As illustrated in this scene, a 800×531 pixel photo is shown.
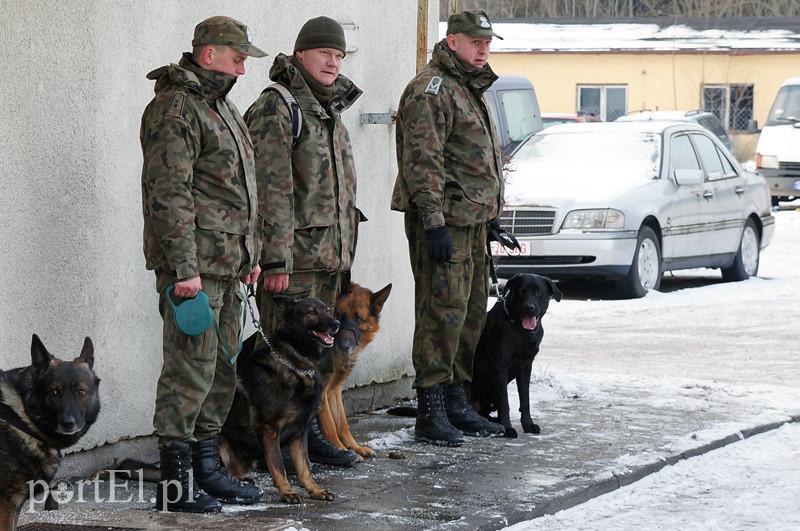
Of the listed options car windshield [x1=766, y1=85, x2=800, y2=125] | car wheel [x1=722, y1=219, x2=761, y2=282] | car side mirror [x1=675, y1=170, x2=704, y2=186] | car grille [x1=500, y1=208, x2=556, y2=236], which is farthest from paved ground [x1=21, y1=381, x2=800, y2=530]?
car windshield [x1=766, y1=85, x2=800, y2=125]

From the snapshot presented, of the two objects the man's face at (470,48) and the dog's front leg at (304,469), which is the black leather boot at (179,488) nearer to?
the dog's front leg at (304,469)

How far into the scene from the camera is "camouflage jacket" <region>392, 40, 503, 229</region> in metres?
7.33

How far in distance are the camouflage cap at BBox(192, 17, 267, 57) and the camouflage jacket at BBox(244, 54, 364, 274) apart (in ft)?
2.38

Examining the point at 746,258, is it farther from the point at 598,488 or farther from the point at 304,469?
the point at 304,469

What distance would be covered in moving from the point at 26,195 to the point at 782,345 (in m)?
7.68

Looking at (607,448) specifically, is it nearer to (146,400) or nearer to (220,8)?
(146,400)

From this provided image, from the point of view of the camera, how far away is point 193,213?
220 inches

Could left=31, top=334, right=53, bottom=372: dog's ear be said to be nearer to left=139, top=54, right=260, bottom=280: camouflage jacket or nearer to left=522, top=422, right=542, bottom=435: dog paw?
left=139, top=54, right=260, bottom=280: camouflage jacket

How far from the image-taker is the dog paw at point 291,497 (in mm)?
6074

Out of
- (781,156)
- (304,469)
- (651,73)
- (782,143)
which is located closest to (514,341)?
(304,469)

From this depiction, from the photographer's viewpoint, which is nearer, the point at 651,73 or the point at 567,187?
the point at 567,187

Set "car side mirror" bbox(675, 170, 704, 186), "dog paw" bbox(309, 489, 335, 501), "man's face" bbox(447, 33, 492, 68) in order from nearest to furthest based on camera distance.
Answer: "dog paw" bbox(309, 489, 335, 501) → "man's face" bbox(447, 33, 492, 68) → "car side mirror" bbox(675, 170, 704, 186)

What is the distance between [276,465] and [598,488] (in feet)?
4.91

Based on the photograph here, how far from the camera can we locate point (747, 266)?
666 inches
